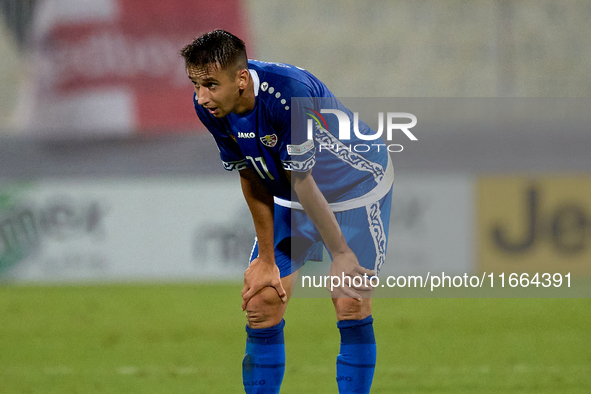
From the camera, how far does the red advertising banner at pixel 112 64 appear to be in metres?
9.73

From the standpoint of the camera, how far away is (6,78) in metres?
9.90

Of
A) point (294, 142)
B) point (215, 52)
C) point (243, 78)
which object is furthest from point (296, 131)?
point (215, 52)

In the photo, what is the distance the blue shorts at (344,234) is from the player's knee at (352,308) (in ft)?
0.55

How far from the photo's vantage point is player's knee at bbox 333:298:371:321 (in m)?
2.88

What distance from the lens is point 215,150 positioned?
8594mm

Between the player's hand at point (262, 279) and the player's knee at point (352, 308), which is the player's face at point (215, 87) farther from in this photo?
the player's knee at point (352, 308)

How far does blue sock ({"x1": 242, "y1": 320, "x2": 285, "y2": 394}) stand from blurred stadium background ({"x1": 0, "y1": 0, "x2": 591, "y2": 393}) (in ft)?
3.15

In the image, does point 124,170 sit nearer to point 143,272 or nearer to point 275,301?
point 143,272

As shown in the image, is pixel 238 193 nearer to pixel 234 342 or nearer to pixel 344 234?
pixel 234 342

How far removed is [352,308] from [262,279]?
1.22ft

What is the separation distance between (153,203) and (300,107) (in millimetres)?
5470

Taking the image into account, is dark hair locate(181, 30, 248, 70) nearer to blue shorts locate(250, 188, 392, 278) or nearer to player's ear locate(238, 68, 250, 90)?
player's ear locate(238, 68, 250, 90)

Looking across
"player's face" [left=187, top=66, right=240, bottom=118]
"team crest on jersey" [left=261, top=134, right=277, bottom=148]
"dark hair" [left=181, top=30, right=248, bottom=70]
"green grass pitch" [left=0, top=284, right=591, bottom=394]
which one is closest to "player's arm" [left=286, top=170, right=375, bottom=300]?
"team crest on jersey" [left=261, top=134, right=277, bottom=148]

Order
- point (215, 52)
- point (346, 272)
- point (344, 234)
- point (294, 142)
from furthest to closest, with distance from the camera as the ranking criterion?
point (344, 234) < point (346, 272) < point (294, 142) < point (215, 52)
